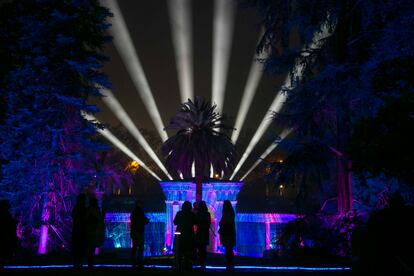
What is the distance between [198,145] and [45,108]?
13037mm

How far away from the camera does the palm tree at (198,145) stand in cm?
3550

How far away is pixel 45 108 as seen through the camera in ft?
84.3

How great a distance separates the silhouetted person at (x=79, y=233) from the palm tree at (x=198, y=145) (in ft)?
73.9

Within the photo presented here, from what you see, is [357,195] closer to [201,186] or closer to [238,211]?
[201,186]

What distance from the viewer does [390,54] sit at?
13852 millimetres

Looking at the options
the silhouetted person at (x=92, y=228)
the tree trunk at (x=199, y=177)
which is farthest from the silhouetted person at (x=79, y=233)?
the tree trunk at (x=199, y=177)

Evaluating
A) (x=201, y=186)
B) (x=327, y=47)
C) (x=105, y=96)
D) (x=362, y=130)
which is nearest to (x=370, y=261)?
(x=362, y=130)

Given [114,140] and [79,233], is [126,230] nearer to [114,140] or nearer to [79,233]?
[114,140]

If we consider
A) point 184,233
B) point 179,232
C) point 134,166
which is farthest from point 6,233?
point 134,166

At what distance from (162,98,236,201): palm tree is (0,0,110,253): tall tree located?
9.75 m

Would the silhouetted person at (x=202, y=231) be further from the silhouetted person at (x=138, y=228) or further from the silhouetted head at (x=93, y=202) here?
the silhouetted head at (x=93, y=202)

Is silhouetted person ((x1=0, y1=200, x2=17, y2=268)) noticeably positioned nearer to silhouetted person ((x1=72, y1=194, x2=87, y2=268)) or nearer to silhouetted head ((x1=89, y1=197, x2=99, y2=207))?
silhouetted person ((x1=72, y1=194, x2=87, y2=268))

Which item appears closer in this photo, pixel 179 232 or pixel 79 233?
pixel 79 233

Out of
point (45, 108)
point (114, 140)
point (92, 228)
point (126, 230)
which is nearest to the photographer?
point (92, 228)
